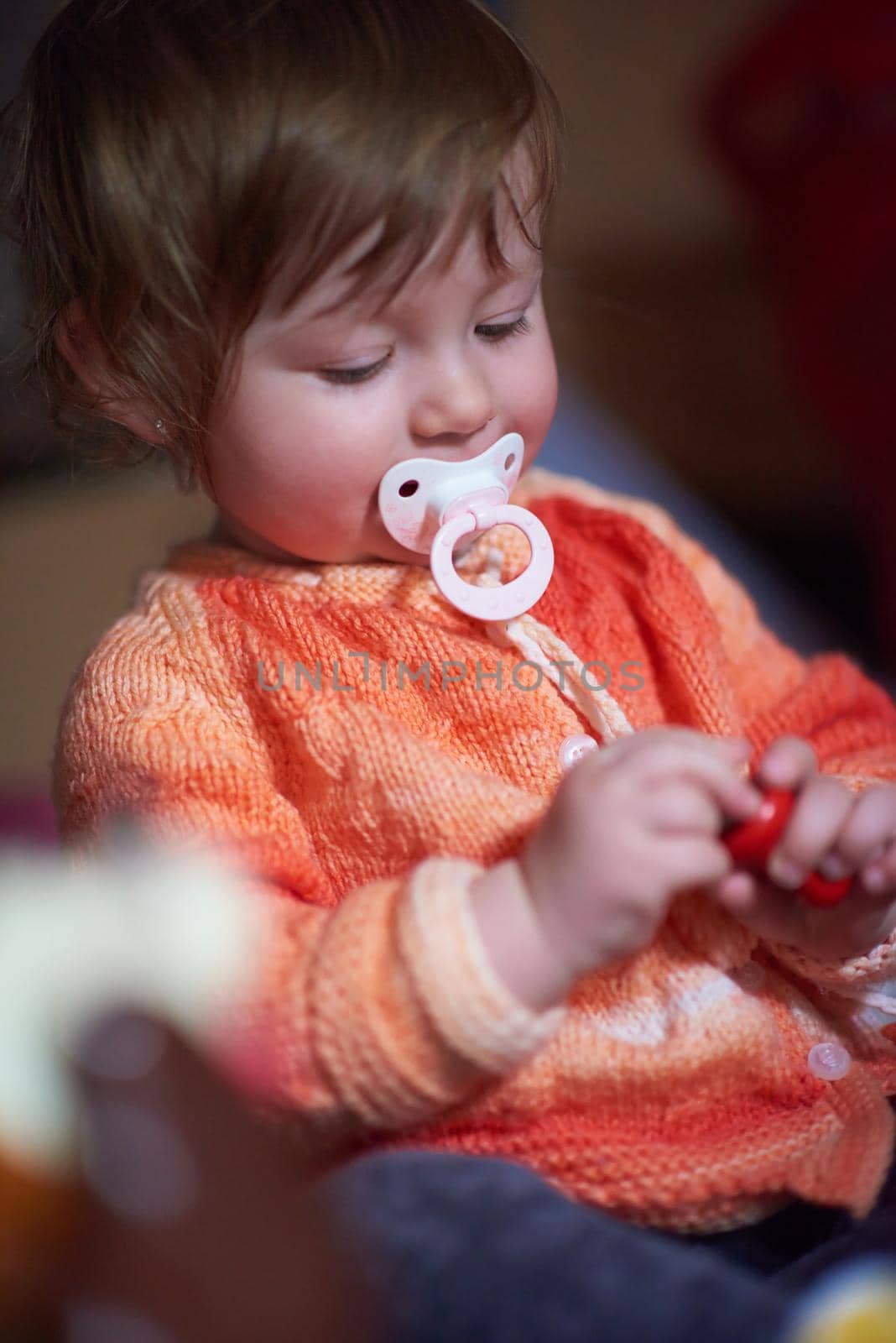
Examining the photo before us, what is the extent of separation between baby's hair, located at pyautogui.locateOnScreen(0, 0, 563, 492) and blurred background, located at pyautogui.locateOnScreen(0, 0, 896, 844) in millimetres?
172

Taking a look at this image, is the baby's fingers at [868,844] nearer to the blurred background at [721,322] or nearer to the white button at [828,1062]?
the white button at [828,1062]

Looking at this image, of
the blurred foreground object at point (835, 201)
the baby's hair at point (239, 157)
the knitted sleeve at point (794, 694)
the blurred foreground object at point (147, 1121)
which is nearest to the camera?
the blurred foreground object at point (147, 1121)

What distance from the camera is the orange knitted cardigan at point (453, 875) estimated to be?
0.48m

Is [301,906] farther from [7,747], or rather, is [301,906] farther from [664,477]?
[664,477]

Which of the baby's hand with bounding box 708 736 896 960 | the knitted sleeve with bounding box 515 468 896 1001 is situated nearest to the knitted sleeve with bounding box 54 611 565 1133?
the baby's hand with bounding box 708 736 896 960

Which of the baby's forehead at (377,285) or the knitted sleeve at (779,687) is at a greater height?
the baby's forehead at (377,285)

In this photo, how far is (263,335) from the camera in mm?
543

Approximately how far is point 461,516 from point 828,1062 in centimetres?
29

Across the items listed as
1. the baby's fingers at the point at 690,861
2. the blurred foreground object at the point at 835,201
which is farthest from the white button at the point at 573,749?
the blurred foreground object at the point at 835,201

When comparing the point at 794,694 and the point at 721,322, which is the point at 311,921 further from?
the point at 721,322

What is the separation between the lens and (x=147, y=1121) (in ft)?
1.50

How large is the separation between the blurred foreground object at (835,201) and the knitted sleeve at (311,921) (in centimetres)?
68

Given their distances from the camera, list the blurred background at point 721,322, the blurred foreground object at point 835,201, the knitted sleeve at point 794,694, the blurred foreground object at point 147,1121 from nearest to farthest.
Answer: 1. the blurred foreground object at point 147,1121
2. the knitted sleeve at point 794,694
3. the blurred background at point 721,322
4. the blurred foreground object at point 835,201

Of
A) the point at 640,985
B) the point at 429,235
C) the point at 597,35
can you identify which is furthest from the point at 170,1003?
the point at 597,35
